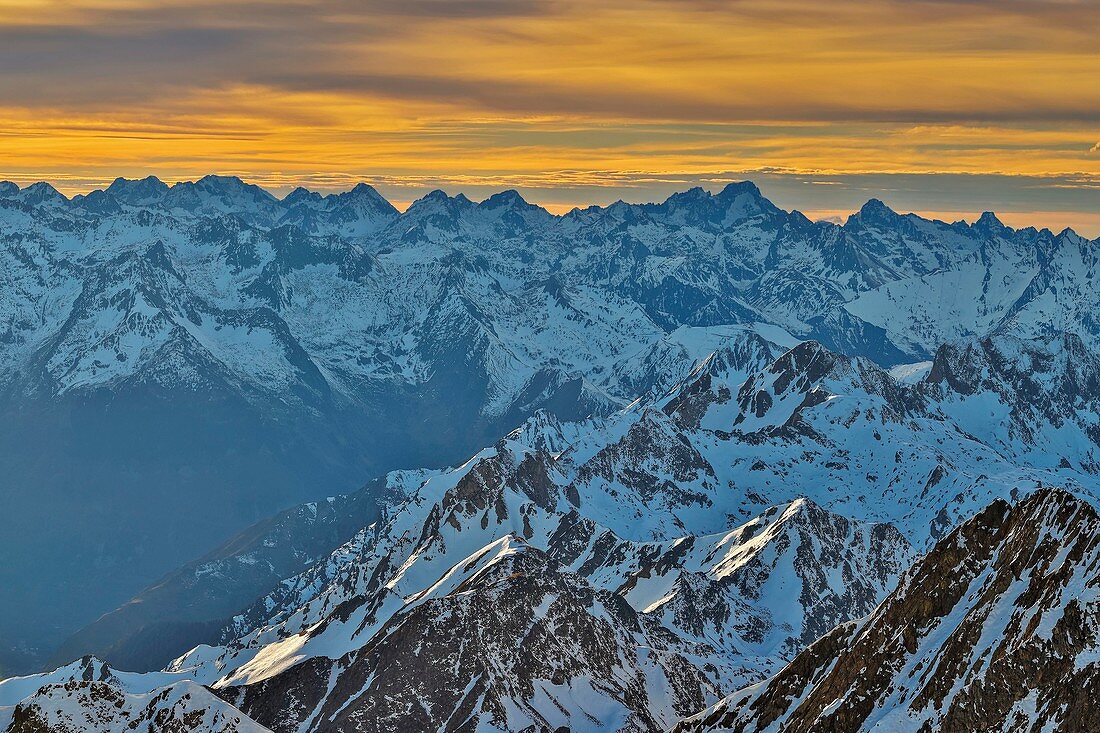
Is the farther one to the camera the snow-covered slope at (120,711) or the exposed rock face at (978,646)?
the snow-covered slope at (120,711)

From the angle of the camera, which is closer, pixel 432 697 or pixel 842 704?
pixel 842 704

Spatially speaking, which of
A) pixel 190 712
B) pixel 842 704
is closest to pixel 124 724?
pixel 190 712

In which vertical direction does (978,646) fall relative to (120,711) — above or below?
above

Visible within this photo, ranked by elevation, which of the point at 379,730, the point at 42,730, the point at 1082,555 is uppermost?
the point at 1082,555

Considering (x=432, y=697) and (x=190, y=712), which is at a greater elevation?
(x=190, y=712)

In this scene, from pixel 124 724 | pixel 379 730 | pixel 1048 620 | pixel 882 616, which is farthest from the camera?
pixel 379 730

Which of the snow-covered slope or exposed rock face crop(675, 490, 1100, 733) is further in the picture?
the snow-covered slope

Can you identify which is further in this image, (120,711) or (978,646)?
(120,711)

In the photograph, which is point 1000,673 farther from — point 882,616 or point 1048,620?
point 882,616
